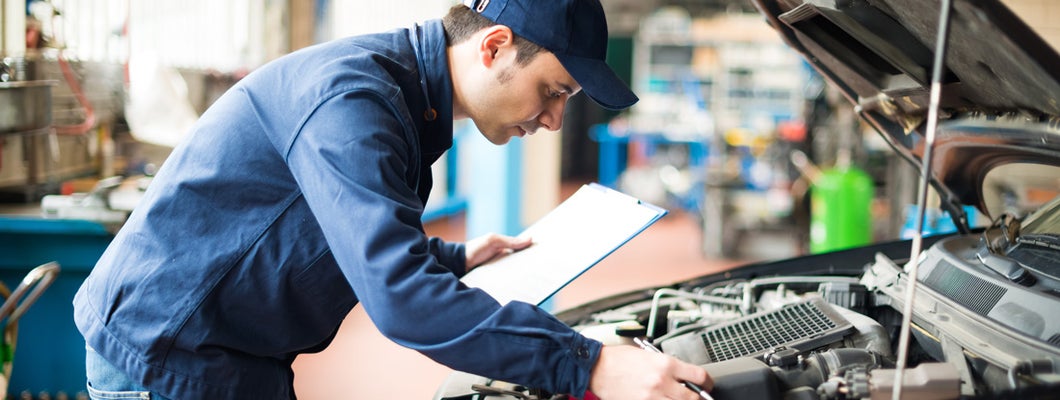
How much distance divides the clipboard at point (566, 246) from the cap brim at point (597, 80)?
0.72 ft

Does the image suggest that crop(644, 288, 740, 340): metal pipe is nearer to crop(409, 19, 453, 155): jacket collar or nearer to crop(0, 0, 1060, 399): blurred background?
crop(409, 19, 453, 155): jacket collar

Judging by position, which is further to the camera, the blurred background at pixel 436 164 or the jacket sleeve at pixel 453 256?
the blurred background at pixel 436 164

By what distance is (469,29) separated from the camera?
1357 millimetres

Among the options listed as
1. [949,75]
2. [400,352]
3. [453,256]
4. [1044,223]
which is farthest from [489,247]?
[400,352]

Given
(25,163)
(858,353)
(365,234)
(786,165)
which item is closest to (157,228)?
(365,234)

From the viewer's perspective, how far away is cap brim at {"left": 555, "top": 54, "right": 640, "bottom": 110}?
129cm

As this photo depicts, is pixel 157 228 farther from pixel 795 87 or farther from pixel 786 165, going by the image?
pixel 795 87

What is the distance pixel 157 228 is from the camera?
4.18 ft

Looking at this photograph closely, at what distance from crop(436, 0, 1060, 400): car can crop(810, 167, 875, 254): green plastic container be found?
12.8ft

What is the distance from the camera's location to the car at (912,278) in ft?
3.79

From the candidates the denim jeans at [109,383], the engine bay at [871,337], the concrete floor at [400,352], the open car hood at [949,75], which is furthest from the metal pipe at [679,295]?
the concrete floor at [400,352]

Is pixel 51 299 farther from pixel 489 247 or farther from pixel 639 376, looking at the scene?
pixel 639 376

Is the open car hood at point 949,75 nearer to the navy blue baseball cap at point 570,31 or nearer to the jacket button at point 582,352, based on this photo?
the navy blue baseball cap at point 570,31

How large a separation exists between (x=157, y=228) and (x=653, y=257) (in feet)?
19.8
